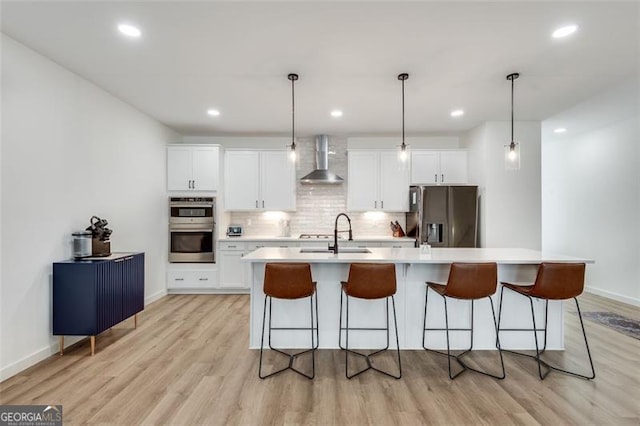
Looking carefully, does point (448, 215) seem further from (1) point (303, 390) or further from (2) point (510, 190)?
(1) point (303, 390)

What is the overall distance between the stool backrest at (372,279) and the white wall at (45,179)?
2886 millimetres

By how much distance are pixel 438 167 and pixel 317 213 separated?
2357 mm

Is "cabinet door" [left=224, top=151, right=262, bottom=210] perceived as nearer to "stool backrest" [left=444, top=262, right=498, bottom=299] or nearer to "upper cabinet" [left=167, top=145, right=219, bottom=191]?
"upper cabinet" [left=167, top=145, right=219, bottom=191]

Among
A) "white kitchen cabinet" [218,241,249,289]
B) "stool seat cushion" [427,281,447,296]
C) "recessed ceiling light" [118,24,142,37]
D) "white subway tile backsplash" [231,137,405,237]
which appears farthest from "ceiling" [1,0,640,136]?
"white kitchen cabinet" [218,241,249,289]

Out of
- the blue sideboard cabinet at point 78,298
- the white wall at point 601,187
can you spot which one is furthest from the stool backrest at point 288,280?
the white wall at point 601,187

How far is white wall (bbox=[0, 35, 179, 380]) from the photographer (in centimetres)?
266

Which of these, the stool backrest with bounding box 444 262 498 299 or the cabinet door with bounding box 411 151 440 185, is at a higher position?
the cabinet door with bounding box 411 151 440 185

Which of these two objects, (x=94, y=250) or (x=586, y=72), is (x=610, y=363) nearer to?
(x=586, y=72)

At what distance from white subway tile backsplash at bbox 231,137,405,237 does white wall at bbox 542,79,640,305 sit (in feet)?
11.0

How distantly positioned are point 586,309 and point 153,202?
6662 millimetres

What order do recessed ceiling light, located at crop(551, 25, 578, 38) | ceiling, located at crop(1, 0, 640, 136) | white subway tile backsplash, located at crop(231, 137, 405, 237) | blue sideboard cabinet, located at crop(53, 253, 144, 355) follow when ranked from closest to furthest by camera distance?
1. ceiling, located at crop(1, 0, 640, 136)
2. recessed ceiling light, located at crop(551, 25, 578, 38)
3. blue sideboard cabinet, located at crop(53, 253, 144, 355)
4. white subway tile backsplash, located at crop(231, 137, 405, 237)

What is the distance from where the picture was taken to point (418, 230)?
5.23 meters

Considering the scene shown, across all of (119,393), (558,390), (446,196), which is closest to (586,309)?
(446,196)

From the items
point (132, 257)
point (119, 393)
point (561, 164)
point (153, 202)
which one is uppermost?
point (561, 164)
